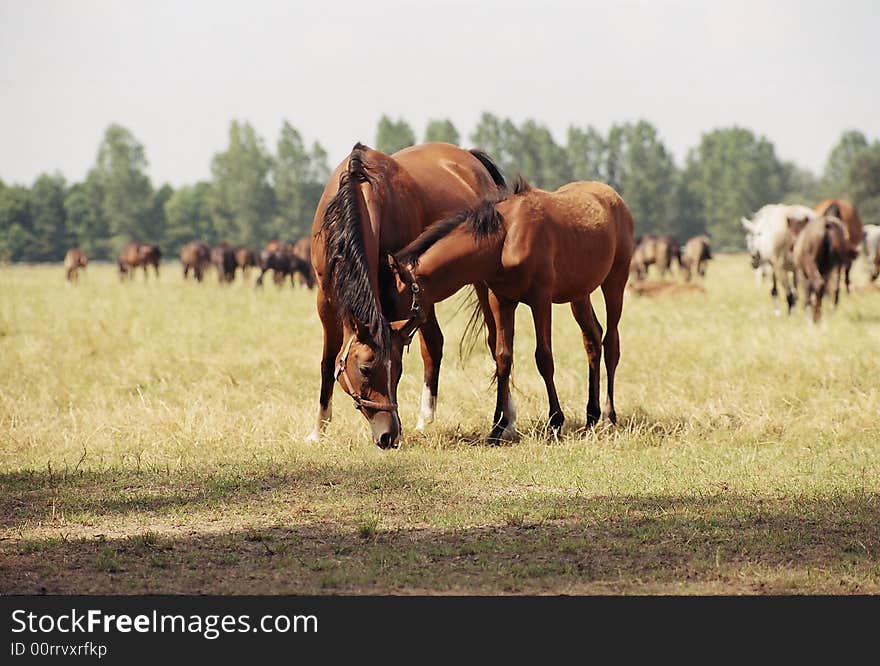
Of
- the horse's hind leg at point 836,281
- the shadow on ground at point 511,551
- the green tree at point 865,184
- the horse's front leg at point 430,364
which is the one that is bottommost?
the shadow on ground at point 511,551

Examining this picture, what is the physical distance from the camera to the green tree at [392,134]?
79062 millimetres

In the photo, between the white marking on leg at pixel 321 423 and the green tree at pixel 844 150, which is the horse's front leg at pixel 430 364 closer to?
the white marking on leg at pixel 321 423

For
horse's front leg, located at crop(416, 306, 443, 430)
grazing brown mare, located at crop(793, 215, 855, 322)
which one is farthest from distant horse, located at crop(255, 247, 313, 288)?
horse's front leg, located at crop(416, 306, 443, 430)

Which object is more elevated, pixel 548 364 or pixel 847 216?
pixel 847 216

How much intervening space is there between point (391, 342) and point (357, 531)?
2052 millimetres

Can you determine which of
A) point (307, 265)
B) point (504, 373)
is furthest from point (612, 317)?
point (307, 265)

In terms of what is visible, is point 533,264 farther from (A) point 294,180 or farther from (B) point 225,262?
(A) point 294,180

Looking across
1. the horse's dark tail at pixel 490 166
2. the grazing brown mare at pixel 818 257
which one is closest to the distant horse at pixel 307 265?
the grazing brown mare at pixel 818 257

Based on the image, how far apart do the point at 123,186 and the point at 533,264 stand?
75967 millimetres

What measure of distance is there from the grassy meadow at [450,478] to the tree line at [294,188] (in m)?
63.0

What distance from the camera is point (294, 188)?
255ft

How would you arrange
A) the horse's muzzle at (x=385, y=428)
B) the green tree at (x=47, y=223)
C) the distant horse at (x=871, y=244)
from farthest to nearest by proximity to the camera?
1. the green tree at (x=47, y=223)
2. the distant horse at (x=871, y=244)
3. the horse's muzzle at (x=385, y=428)

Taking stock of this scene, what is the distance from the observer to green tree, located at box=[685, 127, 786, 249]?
83625mm

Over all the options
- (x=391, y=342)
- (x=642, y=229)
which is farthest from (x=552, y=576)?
(x=642, y=229)
